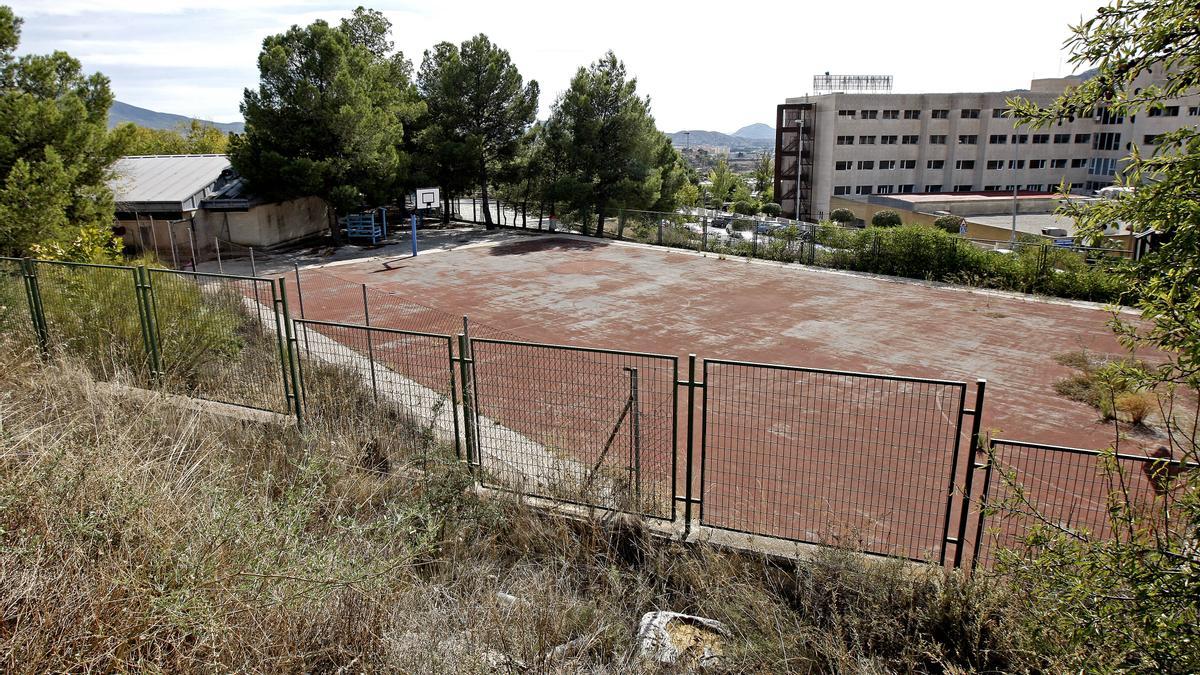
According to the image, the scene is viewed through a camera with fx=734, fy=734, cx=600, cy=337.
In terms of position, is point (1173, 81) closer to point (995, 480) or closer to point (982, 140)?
point (995, 480)

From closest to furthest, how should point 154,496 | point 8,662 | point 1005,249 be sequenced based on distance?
point 8,662 → point 154,496 → point 1005,249

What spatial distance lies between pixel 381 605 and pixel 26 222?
1204cm

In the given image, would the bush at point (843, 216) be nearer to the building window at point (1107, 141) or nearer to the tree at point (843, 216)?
the tree at point (843, 216)

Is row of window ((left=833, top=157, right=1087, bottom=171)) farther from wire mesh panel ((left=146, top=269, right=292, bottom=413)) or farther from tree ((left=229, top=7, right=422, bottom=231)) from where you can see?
wire mesh panel ((left=146, top=269, right=292, bottom=413))

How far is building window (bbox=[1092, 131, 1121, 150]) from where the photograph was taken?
73.1 meters

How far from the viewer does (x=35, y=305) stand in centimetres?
962

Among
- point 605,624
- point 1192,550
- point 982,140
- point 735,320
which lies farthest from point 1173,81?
point 982,140

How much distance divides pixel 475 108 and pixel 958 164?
59.8m

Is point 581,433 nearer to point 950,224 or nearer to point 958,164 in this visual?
point 950,224

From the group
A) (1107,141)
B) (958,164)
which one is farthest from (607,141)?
(1107,141)

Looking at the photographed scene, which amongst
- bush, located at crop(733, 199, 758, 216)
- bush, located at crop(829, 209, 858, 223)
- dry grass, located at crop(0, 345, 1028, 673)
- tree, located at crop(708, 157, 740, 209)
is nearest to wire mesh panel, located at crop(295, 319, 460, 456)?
dry grass, located at crop(0, 345, 1028, 673)

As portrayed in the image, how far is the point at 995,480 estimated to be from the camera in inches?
320

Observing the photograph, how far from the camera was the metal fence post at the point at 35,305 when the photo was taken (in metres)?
9.53

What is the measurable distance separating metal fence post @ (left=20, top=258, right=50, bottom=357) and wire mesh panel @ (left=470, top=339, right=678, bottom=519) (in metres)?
5.56
